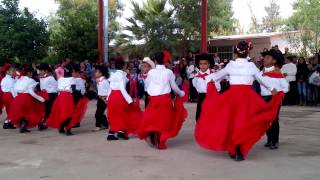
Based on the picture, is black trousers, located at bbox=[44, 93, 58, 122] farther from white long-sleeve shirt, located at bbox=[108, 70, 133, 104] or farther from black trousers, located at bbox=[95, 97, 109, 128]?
white long-sleeve shirt, located at bbox=[108, 70, 133, 104]

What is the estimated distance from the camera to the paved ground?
20.4ft

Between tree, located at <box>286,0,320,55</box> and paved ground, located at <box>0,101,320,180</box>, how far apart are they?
66.0ft

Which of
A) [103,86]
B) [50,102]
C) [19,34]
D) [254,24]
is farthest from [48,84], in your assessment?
[254,24]

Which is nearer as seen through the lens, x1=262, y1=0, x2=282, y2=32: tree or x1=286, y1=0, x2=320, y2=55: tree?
x1=286, y1=0, x2=320, y2=55: tree

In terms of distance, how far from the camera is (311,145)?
8320mm

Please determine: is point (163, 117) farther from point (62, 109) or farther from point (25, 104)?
point (25, 104)

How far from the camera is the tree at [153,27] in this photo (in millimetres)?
29156

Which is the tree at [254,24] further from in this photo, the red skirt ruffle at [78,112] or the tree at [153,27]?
the red skirt ruffle at [78,112]

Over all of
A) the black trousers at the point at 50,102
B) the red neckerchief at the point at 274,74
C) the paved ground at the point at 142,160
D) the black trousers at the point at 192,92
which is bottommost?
the paved ground at the point at 142,160

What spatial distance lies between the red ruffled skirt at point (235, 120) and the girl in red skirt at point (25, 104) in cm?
453

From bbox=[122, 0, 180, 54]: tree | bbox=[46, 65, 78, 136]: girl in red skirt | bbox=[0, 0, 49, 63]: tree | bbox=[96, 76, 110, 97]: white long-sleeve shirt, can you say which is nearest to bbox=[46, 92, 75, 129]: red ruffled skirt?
bbox=[46, 65, 78, 136]: girl in red skirt

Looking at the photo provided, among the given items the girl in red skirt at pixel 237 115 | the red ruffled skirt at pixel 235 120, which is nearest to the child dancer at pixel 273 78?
the girl in red skirt at pixel 237 115

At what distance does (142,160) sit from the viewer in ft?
23.5

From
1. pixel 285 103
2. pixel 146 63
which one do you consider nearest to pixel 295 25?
pixel 285 103
